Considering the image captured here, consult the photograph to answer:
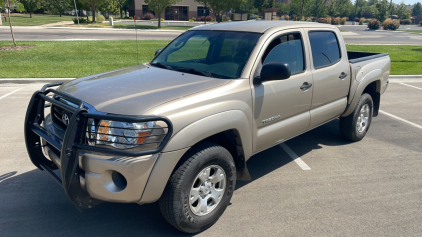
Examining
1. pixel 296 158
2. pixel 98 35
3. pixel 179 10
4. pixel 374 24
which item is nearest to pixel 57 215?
pixel 296 158

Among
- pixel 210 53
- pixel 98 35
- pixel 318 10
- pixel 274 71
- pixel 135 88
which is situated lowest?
pixel 98 35

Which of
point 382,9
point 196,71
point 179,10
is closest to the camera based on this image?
point 196,71

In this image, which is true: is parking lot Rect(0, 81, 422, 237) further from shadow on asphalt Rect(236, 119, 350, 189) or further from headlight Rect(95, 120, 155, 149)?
headlight Rect(95, 120, 155, 149)

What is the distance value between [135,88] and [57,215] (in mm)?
1543

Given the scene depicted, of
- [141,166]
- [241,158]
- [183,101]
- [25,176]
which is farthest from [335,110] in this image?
[25,176]

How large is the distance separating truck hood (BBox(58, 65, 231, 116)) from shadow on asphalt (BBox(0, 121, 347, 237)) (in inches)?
48.4

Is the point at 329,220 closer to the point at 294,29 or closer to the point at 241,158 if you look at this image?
the point at 241,158

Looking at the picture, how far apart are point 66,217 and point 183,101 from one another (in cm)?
A: 174

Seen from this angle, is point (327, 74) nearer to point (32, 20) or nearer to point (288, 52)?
point (288, 52)

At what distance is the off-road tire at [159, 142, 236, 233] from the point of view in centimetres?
298

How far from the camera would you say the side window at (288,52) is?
401 centimetres

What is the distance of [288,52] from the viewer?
4.23 meters

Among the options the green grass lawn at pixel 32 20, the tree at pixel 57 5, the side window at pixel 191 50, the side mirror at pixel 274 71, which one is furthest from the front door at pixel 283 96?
the tree at pixel 57 5

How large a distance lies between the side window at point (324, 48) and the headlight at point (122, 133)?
106 inches
